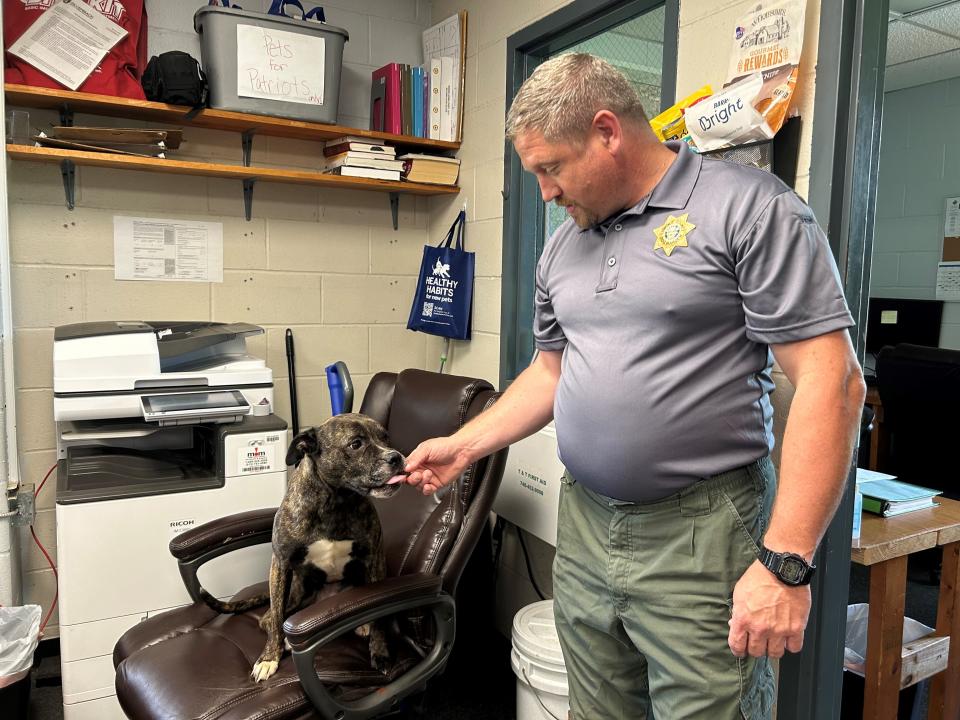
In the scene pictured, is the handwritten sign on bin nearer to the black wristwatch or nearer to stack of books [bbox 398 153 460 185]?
stack of books [bbox 398 153 460 185]

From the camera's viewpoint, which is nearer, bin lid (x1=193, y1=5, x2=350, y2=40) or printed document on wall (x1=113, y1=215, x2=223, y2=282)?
bin lid (x1=193, y1=5, x2=350, y2=40)

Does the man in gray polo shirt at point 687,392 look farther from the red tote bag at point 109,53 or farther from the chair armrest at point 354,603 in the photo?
the red tote bag at point 109,53

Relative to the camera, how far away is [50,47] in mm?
2461

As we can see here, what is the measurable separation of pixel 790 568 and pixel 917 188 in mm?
4777

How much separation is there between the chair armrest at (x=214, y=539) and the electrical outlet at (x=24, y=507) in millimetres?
789

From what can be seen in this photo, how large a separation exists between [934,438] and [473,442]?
2.83 metres

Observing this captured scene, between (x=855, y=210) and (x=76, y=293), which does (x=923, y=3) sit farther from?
(x=76, y=293)

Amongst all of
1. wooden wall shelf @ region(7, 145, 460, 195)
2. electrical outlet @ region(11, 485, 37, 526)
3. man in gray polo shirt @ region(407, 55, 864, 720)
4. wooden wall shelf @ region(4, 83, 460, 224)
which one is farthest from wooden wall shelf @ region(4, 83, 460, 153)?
man in gray polo shirt @ region(407, 55, 864, 720)

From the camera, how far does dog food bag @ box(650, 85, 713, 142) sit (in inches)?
69.8

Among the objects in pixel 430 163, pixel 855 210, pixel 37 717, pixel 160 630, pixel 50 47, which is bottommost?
pixel 37 717

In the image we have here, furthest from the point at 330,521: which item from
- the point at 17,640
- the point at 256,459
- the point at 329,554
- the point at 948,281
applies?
the point at 948,281

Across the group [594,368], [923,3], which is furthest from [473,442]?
[923,3]

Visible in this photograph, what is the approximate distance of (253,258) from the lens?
9.76 feet

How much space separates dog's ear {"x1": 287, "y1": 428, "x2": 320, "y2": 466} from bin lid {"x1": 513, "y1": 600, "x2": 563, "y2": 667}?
30.7 inches
